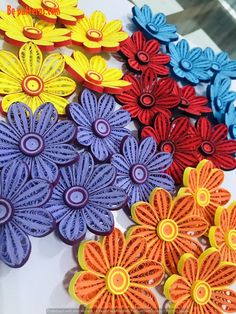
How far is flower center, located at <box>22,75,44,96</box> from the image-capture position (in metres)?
0.52

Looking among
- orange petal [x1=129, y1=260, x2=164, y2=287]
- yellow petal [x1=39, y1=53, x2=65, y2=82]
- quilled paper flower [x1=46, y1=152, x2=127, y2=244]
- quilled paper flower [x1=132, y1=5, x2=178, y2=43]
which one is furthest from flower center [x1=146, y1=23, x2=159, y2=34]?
orange petal [x1=129, y1=260, x2=164, y2=287]

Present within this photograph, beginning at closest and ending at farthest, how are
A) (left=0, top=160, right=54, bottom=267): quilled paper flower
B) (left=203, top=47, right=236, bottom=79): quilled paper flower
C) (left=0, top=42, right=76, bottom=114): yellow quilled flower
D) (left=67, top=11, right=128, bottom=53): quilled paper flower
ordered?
(left=0, top=160, right=54, bottom=267): quilled paper flower < (left=0, top=42, right=76, bottom=114): yellow quilled flower < (left=67, top=11, right=128, bottom=53): quilled paper flower < (left=203, top=47, right=236, bottom=79): quilled paper flower

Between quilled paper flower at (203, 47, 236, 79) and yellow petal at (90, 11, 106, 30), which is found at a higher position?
yellow petal at (90, 11, 106, 30)

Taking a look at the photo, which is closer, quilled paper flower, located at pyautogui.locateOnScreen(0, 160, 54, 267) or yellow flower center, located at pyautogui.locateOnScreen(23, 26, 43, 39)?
quilled paper flower, located at pyautogui.locateOnScreen(0, 160, 54, 267)

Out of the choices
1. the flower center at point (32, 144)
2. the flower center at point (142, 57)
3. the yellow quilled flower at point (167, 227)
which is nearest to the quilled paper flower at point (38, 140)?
the flower center at point (32, 144)

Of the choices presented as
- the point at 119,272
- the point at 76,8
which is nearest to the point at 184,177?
the point at 119,272

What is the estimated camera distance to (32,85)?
524 millimetres

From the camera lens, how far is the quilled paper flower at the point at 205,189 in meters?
0.54

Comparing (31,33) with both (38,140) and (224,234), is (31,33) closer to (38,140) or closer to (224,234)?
(38,140)

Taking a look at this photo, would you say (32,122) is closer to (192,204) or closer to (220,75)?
(192,204)

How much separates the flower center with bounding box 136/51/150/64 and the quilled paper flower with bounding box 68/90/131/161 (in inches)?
4.5

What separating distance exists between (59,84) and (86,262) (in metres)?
0.25

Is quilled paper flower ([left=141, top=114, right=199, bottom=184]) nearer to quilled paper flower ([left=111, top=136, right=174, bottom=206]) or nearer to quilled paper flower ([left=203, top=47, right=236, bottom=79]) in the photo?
quilled paper flower ([left=111, top=136, right=174, bottom=206])

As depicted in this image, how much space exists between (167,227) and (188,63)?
333 millimetres
